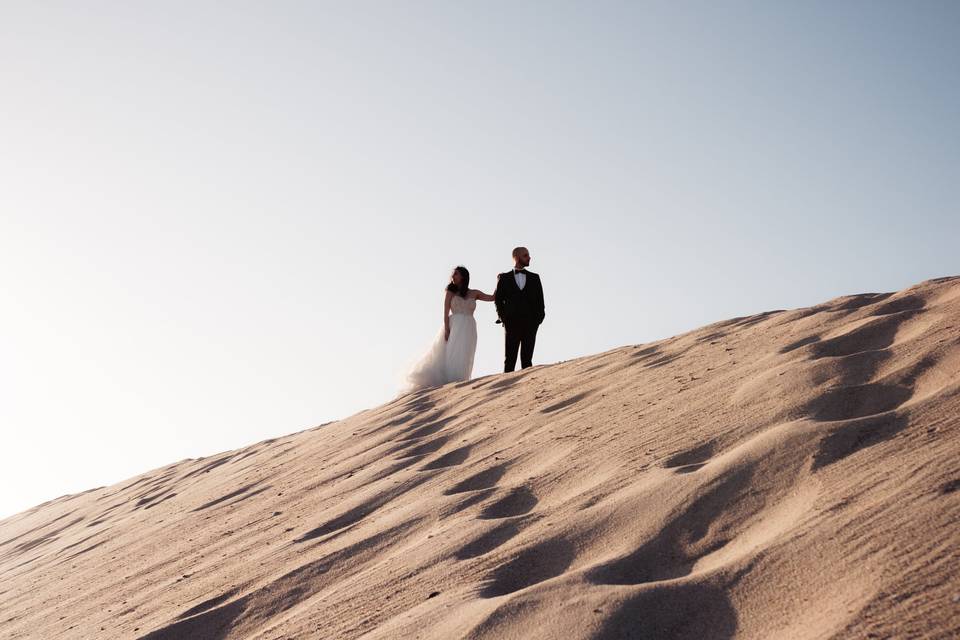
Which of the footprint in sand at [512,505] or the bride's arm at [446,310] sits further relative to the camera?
the bride's arm at [446,310]

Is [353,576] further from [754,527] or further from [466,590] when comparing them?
[754,527]

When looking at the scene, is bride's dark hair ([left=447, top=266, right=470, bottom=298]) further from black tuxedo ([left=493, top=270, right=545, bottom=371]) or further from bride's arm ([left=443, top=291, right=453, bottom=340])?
black tuxedo ([left=493, top=270, right=545, bottom=371])

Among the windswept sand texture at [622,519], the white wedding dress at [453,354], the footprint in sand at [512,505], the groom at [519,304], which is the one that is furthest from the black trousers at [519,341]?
the footprint in sand at [512,505]

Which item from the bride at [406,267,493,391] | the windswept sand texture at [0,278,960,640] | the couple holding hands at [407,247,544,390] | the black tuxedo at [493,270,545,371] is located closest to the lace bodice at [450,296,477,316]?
the bride at [406,267,493,391]

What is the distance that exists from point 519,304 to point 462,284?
868 mm

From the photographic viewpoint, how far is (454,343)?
8.49 metres

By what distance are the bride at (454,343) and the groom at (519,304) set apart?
1.65 feet

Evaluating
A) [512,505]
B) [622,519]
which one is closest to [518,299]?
[512,505]

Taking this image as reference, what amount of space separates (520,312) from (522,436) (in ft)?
14.0

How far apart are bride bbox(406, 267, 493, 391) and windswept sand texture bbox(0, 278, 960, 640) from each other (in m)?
3.07

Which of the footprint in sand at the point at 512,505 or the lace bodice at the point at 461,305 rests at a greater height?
the lace bodice at the point at 461,305

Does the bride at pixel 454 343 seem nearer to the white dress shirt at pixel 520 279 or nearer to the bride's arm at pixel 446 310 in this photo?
the bride's arm at pixel 446 310

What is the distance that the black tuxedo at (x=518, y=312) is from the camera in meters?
8.10

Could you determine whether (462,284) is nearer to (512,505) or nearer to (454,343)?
(454,343)
